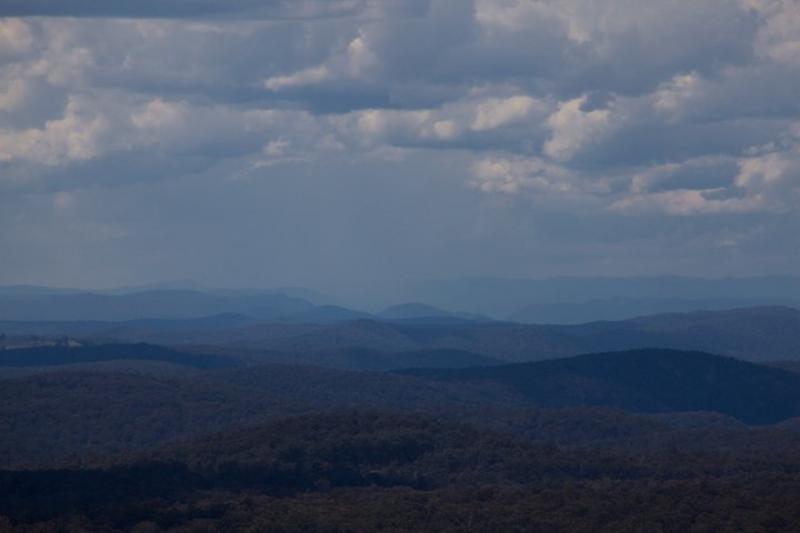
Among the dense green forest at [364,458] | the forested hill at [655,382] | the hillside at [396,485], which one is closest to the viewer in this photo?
the hillside at [396,485]

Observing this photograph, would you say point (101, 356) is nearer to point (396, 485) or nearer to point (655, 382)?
point (655, 382)

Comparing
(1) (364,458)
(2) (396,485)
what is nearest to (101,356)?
(1) (364,458)

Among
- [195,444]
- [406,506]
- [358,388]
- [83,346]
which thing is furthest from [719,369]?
[406,506]

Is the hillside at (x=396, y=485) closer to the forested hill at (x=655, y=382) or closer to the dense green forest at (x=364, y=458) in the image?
the dense green forest at (x=364, y=458)

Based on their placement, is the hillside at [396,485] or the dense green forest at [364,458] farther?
the dense green forest at [364,458]

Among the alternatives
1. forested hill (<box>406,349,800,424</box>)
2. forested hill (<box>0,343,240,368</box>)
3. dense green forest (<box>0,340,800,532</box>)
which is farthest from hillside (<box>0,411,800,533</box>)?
forested hill (<box>0,343,240,368</box>)

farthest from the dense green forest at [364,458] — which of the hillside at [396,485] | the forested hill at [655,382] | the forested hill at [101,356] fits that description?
the forested hill at [101,356]

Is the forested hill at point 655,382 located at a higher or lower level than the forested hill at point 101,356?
lower

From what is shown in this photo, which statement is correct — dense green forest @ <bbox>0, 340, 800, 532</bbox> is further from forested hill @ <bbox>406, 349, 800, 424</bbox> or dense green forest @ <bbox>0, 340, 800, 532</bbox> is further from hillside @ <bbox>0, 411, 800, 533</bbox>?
forested hill @ <bbox>406, 349, 800, 424</bbox>
